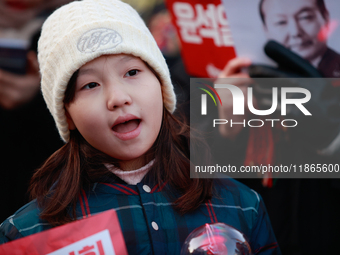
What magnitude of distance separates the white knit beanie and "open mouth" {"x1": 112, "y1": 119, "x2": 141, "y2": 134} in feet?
0.67

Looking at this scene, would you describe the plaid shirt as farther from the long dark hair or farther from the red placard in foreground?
the red placard in foreground

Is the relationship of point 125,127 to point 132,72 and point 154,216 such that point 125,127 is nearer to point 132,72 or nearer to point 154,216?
point 132,72

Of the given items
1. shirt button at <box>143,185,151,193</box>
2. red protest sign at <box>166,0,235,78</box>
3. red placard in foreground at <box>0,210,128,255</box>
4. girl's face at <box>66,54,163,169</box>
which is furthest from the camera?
red protest sign at <box>166,0,235,78</box>

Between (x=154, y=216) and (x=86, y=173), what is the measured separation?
0.88 ft

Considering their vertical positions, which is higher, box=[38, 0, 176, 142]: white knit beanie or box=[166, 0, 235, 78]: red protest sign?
box=[38, 0, 176, 142]: white knit beanie

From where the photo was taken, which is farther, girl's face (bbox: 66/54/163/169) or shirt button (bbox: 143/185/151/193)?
shirt button (bbox: 143/185/151/193)

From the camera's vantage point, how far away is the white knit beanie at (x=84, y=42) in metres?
1.06

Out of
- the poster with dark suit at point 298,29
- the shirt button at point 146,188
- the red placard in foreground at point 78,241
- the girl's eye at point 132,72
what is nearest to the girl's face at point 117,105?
the girl's eye at point 132,72

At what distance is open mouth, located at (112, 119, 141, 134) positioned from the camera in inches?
41.4

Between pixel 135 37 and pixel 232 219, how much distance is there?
0.67 meters

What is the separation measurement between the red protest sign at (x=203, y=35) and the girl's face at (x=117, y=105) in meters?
1.01

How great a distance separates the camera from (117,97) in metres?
0.99

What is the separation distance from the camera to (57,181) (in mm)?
1177

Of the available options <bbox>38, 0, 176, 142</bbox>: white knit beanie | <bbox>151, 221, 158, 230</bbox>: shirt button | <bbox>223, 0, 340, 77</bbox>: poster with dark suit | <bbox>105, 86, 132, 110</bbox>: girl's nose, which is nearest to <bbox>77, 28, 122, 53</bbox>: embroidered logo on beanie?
<bbox>38, 0, 176, 142</bbox>: white knit beanie
